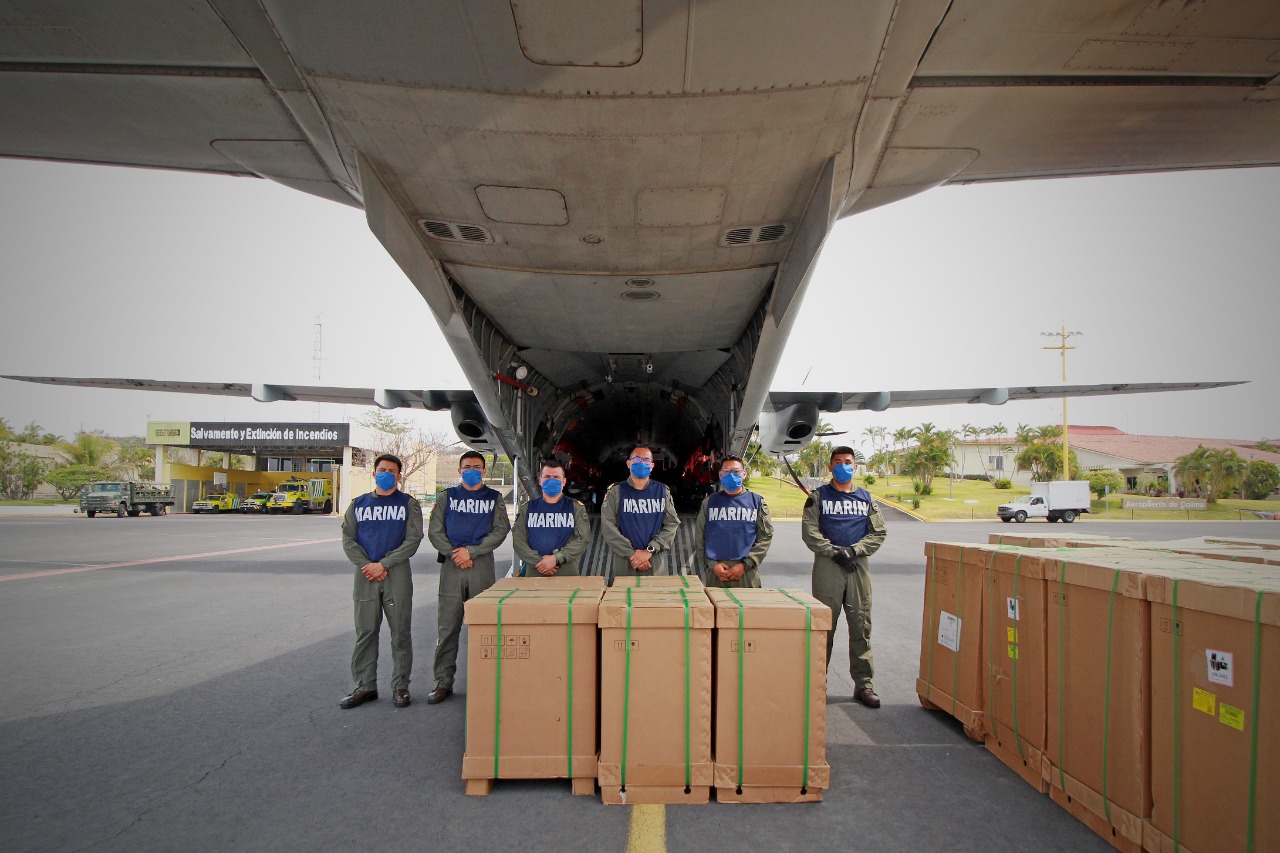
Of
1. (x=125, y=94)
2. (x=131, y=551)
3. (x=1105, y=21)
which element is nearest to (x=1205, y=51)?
(x=1105, y=21)

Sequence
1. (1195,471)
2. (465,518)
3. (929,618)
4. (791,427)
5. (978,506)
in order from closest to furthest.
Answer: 1. (929,618)
2. (465,518)
3. (791,427)
4. (978,506)
5. (1195,471)

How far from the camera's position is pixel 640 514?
5.18 metres

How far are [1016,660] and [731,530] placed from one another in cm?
207

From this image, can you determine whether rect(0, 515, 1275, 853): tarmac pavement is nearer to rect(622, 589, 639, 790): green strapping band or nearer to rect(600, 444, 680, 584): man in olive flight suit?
rect(622, 589, 639, 790): green strapping band

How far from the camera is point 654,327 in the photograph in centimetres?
641

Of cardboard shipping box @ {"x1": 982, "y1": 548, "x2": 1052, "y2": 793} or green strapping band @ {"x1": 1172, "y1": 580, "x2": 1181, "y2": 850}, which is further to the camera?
cardboard shipping box @ {"x1": 982, "y1": 548, "x2": 1052, "y2": 793}

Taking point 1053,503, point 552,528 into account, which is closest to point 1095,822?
point 552,528

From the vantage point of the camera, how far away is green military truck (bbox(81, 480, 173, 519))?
29.4 m

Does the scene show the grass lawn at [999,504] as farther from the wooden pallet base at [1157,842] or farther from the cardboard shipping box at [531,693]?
the cardboard shipping box at [531,693]

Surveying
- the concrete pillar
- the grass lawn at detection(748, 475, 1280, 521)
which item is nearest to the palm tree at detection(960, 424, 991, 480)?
the grass lawn at detection(748, 475, 1280, 521)

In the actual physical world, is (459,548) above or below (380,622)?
above

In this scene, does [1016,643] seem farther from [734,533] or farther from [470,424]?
[470,424]

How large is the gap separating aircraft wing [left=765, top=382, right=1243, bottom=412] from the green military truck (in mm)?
32337

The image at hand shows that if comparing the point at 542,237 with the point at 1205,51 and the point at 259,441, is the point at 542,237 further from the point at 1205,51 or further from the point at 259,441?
the point at 259,441
